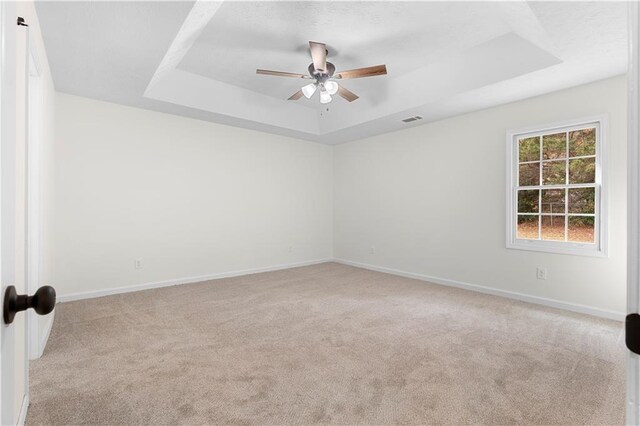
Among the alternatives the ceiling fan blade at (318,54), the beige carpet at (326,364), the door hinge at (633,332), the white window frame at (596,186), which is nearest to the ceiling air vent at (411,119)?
the white window frame at (596,186)

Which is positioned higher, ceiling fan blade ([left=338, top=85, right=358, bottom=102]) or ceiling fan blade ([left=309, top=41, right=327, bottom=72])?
ceiling fan blade ([left=309, top=41, right=327, bottom=72])

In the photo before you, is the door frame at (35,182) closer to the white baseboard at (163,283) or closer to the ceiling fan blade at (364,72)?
the white baseboard at (163,283)

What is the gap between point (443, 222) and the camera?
473cm

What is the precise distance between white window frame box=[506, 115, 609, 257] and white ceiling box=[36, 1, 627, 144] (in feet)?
1.43

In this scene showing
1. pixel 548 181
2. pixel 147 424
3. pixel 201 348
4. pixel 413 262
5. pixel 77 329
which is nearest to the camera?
pixel 147 424

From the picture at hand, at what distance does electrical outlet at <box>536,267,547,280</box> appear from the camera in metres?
3.70

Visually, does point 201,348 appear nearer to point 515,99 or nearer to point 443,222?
point 443,222

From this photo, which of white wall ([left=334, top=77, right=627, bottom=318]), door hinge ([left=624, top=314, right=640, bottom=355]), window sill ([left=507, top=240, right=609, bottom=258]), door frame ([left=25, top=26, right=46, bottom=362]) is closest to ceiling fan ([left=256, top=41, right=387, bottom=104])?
door frame ([left=25, top=26, right=46, bottom=362])

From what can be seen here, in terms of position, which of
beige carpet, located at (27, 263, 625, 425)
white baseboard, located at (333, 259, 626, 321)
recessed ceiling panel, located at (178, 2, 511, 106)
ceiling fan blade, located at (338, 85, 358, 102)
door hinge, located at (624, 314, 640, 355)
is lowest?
beige carpet, located at (27, 263, 625, 425)

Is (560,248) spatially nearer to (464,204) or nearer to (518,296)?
(518,296)

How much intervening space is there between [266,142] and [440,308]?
3.84 m

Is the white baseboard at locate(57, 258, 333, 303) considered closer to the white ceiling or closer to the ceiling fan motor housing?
the white ceiling

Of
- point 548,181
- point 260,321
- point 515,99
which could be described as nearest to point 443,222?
point 548,181

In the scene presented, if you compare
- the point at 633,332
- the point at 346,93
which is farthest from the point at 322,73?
the point at 633,332
